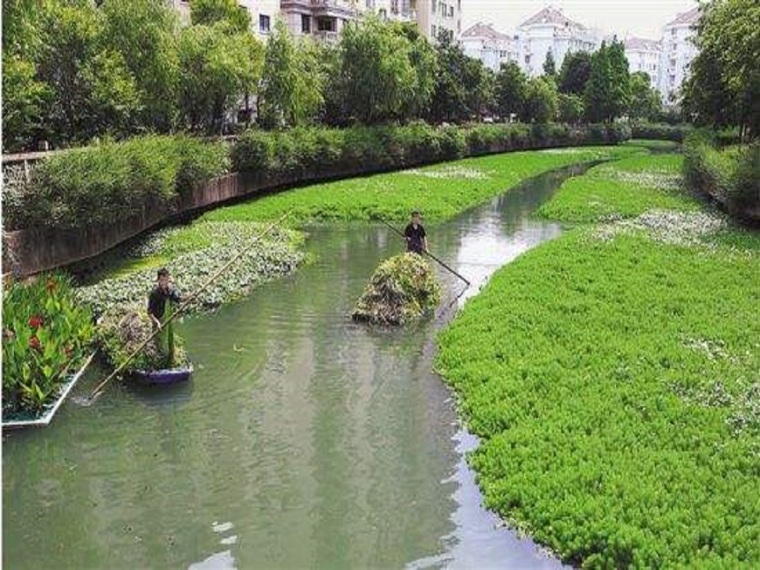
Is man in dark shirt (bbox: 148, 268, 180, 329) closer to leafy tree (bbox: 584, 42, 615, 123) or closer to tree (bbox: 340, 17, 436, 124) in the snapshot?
tree (bbox: 340, 17, 436, 124)

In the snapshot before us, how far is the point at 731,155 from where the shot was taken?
1575 inches

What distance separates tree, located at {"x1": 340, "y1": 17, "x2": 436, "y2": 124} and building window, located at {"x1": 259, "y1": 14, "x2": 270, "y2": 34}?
8515 mm

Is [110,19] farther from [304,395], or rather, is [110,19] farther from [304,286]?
[304,395]

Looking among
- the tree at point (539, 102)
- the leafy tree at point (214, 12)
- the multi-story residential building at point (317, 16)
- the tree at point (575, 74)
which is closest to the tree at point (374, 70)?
the leafy tree at point (214, 12)

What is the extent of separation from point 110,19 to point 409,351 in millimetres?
20337

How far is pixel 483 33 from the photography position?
161375 millimetres

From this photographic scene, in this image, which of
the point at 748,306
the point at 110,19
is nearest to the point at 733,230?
the point at 748,306

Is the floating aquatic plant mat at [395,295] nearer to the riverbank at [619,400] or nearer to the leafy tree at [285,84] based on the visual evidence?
the riverbank at [619,400]

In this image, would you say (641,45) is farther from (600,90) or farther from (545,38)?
(600,90)

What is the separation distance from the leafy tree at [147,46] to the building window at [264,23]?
24821 millimetres

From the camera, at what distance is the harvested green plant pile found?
15414 millimetres

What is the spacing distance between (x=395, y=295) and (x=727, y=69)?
23933 millimetres

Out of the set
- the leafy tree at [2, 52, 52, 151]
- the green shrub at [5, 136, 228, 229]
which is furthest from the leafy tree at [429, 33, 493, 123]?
the leafy tree at [2, 52, 52, 151]

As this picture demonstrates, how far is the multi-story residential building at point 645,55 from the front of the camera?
622ft
